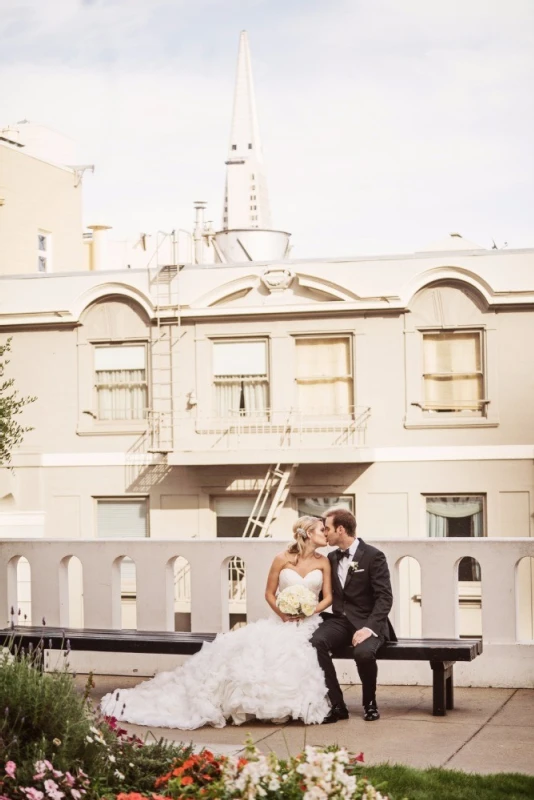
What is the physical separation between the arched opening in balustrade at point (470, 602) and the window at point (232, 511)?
4.92 meters

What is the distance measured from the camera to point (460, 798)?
21.7 ft

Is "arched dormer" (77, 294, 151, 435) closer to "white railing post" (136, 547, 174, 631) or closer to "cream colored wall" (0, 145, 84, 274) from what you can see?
"cream colored wall" (0, 145, 84, 274)

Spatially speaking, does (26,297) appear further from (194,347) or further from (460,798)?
(460,798)

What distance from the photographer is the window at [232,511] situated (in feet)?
93.7

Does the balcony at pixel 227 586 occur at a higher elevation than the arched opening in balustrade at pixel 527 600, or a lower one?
higher

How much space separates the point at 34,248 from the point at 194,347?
383 inches

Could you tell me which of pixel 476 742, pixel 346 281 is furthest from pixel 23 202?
pixel 476 742

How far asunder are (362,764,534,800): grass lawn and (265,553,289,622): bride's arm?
2.55m

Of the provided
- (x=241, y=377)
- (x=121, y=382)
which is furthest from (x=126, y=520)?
(x=241, y=377)

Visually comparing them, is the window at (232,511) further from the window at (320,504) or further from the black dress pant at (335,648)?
the black dress pant at (335,648)

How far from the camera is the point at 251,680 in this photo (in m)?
9.05

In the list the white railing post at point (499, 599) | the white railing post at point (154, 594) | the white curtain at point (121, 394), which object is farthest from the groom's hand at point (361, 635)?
the white curtain at point (121, 394)

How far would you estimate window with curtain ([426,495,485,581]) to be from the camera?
27328mm

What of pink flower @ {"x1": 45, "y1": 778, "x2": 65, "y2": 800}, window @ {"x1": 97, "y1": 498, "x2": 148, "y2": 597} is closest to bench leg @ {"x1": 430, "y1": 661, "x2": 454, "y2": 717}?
pink flower @ {"x1": 45, "y1": 778, "x2": 65, "y2": 800}
